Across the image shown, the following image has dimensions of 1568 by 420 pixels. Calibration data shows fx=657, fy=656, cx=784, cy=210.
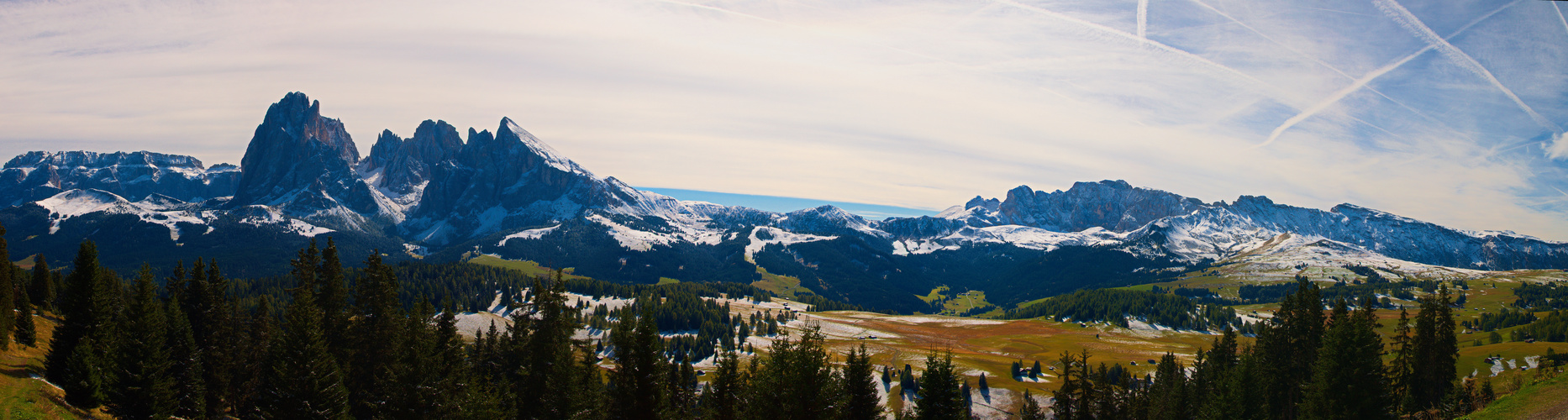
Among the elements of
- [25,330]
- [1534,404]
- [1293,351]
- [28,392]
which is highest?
[1534,404]

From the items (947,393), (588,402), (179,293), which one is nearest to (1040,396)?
(947,393)

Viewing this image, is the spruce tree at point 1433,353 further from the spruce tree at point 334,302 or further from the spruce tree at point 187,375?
the spruce tree at point 187,375

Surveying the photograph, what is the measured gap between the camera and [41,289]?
285 feet

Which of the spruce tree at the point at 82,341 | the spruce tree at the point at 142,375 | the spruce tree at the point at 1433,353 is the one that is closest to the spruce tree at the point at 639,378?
the spruce tree at the point at 142,375

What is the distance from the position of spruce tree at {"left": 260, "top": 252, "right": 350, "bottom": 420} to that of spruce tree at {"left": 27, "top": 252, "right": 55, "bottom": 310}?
72.4 m

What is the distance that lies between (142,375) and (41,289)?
205 ft

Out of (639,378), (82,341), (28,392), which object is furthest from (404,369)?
(82,341)

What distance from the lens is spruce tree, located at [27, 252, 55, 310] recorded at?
86.1 metres

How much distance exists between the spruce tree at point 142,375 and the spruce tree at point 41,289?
182 feet

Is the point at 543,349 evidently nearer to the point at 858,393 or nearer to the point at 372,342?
the point at 372,342

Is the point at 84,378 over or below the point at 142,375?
over

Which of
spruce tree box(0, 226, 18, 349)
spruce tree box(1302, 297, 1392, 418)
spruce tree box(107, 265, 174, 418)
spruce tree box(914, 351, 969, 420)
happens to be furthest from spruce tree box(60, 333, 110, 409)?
spruce tree box(1302, 297, 1392, 418)

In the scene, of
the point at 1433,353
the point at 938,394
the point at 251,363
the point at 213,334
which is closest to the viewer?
the point at 938,394

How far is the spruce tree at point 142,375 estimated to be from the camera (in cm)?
4884
